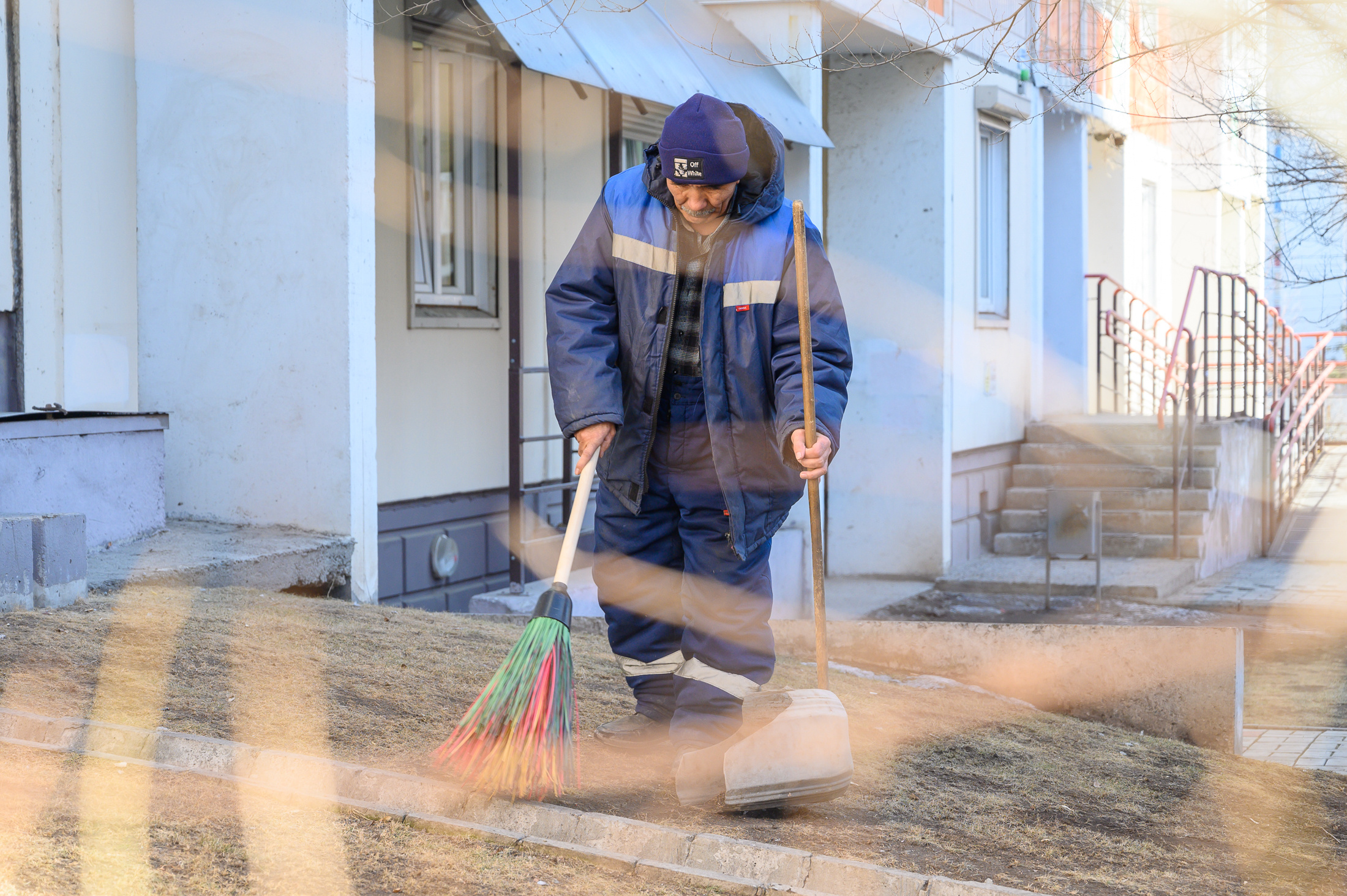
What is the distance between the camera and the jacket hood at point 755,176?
3.66 meters

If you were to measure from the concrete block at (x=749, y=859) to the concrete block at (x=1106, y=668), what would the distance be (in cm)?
296

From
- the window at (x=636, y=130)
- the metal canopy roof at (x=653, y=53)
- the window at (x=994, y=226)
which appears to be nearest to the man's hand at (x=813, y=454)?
the metal canopy roof at (x=653, y=53)

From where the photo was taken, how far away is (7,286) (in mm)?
5852

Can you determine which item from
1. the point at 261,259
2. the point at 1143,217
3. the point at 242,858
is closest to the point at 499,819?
the point at 242,858

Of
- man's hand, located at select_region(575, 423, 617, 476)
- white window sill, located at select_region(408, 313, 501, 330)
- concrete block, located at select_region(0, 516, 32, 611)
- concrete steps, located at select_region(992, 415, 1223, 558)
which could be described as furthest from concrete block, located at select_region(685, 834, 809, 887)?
concrete steps, located at select_region(992, 415, 1223, 558)

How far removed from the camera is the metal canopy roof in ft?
22.0

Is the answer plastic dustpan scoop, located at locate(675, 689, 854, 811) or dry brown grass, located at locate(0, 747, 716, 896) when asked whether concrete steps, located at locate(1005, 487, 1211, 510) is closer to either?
plastic dustpan scoop, located at locate(675, 689, 854, 811)

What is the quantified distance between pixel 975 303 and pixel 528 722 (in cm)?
928

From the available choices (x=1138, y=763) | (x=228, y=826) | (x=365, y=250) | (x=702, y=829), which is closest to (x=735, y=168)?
(x=702, y=829)

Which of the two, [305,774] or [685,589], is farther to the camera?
[685,589]

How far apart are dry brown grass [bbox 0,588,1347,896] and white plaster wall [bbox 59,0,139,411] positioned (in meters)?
1.37

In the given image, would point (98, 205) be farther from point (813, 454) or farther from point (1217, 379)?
point (1217, 379)

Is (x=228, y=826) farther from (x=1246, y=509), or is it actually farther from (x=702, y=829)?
(x=1246, y=509)

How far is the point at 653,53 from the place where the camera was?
799cm
